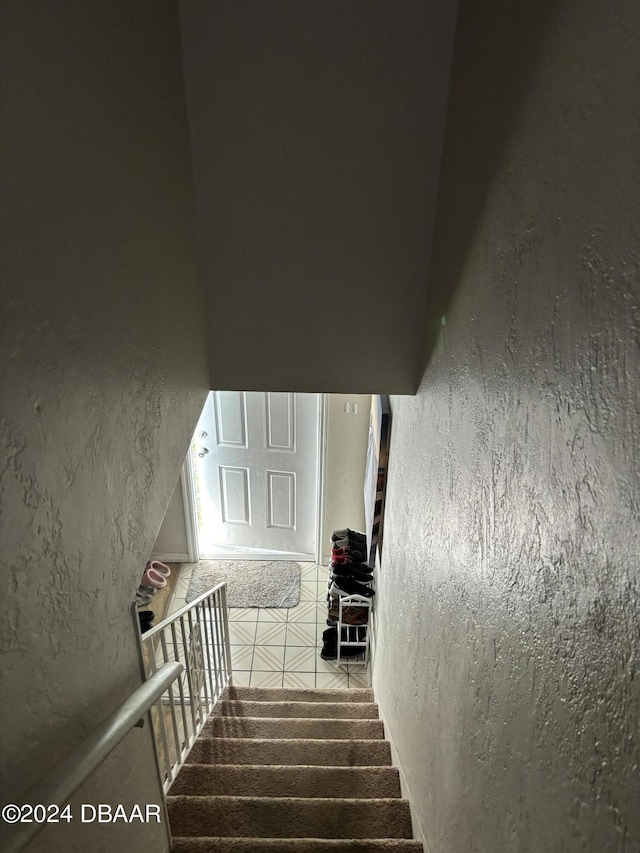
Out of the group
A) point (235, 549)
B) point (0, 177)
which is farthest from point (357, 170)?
point (235, 549)

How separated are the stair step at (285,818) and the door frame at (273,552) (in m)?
2.55

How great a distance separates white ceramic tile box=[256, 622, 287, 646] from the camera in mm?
4334

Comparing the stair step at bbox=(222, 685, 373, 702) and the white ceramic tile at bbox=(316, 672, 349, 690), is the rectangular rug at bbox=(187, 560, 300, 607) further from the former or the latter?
the stair step at bbox=(222, 685, 373, 702)

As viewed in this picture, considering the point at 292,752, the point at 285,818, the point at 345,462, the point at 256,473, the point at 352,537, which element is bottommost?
the point at 292,752

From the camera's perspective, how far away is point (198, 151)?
2.04 m

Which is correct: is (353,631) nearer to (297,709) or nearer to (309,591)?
(309,591)

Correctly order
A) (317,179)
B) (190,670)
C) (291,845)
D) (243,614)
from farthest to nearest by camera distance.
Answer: (243,614) < (190,670) < (317,179) < (291,845)

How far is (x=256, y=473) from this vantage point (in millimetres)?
4996

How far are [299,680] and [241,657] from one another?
45 centimetres

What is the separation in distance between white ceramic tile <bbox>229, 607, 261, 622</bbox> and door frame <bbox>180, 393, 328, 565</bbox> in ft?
2.05

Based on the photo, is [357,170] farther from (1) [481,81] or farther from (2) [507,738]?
(2) [507,738]

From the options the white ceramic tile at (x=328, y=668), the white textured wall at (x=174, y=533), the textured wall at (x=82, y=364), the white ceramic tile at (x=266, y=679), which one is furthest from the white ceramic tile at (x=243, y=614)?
the textured wall at (x=82, y=364)

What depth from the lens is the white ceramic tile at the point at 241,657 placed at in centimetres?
411

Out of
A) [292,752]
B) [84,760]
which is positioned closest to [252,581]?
[292,752]
